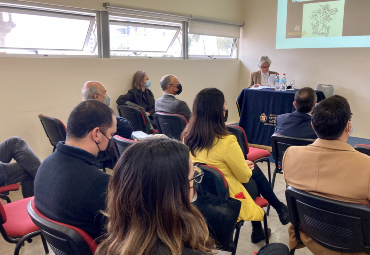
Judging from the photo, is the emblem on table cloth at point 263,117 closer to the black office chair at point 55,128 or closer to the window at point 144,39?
the window at point 144,39

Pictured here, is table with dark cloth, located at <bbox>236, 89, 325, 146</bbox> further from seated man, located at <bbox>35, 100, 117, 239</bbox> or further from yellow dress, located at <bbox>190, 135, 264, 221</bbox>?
seated man, located at <bbox>35, 100, 117, 239</bbox>

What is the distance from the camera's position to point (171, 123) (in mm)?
3105

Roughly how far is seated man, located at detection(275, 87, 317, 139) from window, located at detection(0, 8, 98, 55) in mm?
2882

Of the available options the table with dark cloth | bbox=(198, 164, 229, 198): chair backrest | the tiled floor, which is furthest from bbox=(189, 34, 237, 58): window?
bbox=(198, 164, 229, 198): chair backrest

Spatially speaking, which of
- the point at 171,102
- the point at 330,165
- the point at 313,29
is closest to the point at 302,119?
the point at 330,165

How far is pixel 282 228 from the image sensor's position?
97.1 inches

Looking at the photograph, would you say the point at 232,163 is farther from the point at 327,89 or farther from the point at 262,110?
the point at 327,89

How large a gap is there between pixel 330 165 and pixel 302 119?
1218 mm

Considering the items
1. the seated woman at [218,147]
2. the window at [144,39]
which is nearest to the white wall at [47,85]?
the window at [144,39]

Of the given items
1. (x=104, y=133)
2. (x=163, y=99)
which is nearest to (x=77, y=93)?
(x=163, y=99)

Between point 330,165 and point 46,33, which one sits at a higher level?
point 46,33

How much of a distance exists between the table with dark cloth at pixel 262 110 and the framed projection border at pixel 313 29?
1824 millimetres

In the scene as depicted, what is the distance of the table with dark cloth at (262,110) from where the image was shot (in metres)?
4.16

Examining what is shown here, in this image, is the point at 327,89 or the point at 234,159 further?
the point at 327,89
